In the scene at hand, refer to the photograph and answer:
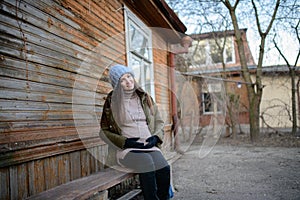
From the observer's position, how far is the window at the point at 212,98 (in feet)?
31.6

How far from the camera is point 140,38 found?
16.1 ft

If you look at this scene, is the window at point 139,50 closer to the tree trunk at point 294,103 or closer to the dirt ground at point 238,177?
the dirt ground at point 238,177

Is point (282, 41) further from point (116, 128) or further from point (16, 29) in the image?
point (16, 29)

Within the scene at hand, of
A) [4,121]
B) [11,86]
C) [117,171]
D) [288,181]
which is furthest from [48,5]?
[288,181]

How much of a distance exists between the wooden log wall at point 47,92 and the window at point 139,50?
0.97 metres

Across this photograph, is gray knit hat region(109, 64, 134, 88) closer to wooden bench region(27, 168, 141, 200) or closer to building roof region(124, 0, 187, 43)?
wooden bench region(27, 168, 141, 200)

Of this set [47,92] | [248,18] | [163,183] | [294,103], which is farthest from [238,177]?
[248,18]

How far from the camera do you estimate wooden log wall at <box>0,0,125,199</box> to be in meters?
1.90

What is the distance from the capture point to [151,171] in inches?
96.2

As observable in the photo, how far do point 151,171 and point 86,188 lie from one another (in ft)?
2.03

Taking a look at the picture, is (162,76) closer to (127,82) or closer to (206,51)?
(127,82)

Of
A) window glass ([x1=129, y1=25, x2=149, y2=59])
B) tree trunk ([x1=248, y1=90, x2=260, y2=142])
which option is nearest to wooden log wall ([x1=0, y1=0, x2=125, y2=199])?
window glass ([x1=129, y1=25, x2=149, y2=59])

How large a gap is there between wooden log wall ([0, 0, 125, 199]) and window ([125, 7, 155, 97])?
967mm

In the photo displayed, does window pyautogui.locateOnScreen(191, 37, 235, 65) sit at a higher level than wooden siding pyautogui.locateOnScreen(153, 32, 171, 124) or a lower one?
higher
